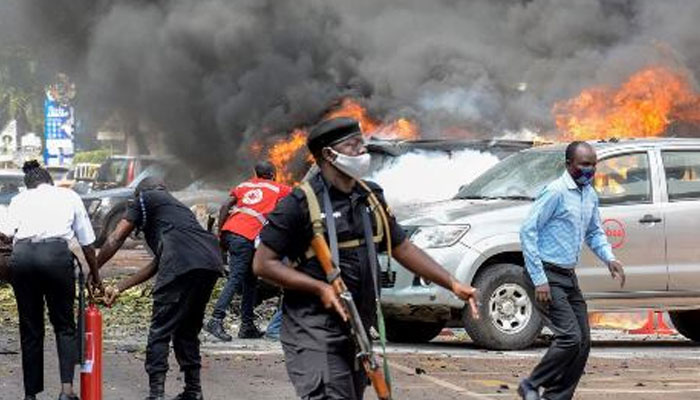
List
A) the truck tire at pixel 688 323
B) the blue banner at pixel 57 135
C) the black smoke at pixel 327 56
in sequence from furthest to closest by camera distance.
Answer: the blue banner at pixel 57 135, the black smoke at pixel 327 56, the truck tire at pixel 688 323

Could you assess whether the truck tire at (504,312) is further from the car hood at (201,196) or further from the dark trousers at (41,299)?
the car hood at (201,196)

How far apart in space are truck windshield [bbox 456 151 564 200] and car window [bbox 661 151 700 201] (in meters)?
0.90

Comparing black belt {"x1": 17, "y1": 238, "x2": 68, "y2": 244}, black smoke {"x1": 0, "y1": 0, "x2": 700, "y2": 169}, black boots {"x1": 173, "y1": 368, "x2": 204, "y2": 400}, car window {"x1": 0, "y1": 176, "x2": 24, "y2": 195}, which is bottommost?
black boots {"x1": 173, "y1": 368, "x2": 204, "y2": 400}

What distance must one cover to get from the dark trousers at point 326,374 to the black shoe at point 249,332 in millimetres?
7123

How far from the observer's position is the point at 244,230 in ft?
42.5

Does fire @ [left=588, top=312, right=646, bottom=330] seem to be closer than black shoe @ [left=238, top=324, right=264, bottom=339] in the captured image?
No

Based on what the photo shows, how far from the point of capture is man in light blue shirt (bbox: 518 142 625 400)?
860cm

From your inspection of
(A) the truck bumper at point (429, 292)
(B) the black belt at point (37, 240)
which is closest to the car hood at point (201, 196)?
(A) the truck bumper at point (429, 292)

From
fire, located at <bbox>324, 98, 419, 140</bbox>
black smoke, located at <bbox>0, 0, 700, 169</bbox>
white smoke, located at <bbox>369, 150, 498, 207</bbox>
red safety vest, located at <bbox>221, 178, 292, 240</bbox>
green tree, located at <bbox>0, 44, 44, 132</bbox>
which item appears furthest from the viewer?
green tree, located at <bbox>0, 44, 44, 132</bbox>

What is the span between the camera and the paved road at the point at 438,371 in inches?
392

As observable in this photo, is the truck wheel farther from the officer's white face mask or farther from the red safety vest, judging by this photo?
the officer's white face mask

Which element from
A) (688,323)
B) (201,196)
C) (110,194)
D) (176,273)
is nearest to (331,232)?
(176,273)

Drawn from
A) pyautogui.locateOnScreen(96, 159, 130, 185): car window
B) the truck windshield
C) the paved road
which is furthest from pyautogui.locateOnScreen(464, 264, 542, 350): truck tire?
pyautogui.locateOnScreen(96, 159, 130, 185): car window

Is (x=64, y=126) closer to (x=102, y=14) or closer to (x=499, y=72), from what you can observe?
(x=102, y=14)
